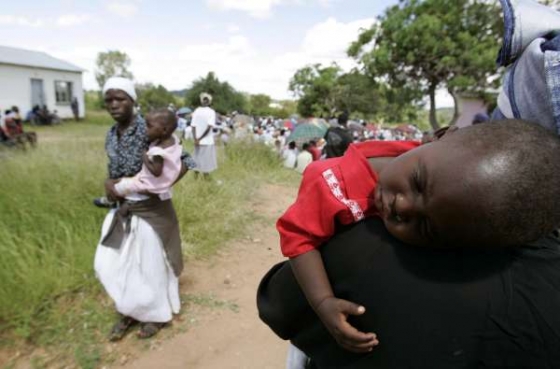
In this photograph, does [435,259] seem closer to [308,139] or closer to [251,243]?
[251,243]

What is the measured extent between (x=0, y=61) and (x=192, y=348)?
2192 cm

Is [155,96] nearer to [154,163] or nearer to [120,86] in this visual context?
[120,86]

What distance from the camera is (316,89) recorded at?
29297 mm

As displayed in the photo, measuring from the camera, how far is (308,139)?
10008 millimetres

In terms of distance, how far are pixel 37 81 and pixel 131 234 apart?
2270 centimetres

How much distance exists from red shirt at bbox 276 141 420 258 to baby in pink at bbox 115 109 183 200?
1708 millimetres

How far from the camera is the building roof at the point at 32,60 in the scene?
20045 mm

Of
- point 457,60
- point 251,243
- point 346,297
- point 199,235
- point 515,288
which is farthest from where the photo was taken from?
point 457,60

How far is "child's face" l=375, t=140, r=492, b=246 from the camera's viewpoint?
75 cm

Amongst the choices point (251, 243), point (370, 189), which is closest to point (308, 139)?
point (251, 243)

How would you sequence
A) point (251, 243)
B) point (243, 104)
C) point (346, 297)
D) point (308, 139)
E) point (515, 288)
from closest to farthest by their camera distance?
point (515, 288) < point (346, 297) < point (251, 243) < point (308, 139) < point (243, 104)

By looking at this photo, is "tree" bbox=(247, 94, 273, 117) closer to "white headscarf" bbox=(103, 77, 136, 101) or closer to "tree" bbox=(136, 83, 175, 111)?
"tree" bbox=(136, 83, 175, 111)

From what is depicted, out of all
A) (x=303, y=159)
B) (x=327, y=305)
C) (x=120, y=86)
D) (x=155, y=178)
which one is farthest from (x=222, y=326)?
(x=303, y=159)

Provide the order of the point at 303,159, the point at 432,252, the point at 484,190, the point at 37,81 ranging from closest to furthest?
the point at 484,190
the point at 432,252
the point at 303,159
the point at 37,81
